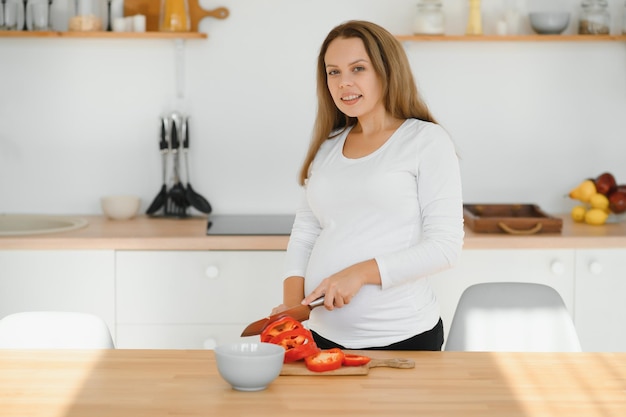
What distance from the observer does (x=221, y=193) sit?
3877mm

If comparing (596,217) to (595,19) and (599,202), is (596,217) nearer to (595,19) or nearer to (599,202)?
(599,202)

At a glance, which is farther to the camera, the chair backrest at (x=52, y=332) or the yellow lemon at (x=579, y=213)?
the yellow lemon at (x=579, y=213)

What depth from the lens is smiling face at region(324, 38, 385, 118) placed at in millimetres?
2359

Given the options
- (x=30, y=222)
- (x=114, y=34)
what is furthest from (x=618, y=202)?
(x=30, y=222)

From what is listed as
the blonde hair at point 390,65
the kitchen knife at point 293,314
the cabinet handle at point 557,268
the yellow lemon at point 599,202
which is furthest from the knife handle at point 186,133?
the kitchen knife at point 293,314

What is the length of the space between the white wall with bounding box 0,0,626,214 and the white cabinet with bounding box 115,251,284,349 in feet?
2.02

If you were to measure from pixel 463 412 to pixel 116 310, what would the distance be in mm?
1877

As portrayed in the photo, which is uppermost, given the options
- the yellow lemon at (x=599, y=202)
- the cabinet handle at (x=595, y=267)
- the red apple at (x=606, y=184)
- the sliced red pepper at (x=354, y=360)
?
the red apple at (x=606, y=184)

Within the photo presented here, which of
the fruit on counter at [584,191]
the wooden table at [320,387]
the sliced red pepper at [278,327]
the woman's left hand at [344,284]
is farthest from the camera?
the fruit on counter at [584,191]

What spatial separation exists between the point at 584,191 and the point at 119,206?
1779mm

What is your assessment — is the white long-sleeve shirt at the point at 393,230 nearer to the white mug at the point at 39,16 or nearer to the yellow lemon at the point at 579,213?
the yellow lemon at the point at 579,213

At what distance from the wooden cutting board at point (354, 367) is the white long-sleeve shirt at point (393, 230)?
12.4 inches

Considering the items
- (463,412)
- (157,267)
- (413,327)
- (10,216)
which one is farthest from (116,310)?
(463,412)

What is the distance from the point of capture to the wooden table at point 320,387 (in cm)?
168
